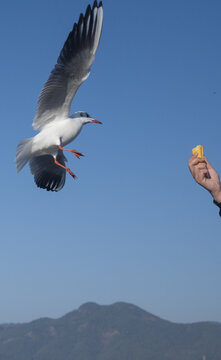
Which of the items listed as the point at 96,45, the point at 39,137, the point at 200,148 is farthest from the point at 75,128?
the point at 200,148

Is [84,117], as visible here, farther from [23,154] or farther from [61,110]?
[23,154]

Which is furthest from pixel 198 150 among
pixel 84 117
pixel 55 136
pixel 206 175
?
pixel 84 117

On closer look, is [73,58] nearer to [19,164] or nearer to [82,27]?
[82,27]

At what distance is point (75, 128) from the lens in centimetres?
897

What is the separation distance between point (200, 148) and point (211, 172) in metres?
0.21

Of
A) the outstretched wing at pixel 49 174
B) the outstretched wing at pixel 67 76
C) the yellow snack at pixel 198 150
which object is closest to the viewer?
the yellow snack at pixel 198 150

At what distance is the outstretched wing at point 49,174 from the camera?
10.1m

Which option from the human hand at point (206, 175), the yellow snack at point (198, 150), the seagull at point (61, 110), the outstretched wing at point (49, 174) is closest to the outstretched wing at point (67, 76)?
the seagull at point (61, 110)

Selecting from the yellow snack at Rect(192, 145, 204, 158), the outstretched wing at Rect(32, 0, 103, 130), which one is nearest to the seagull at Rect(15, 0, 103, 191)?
the outstretched wing at Rect(32, 0, 103, 130)

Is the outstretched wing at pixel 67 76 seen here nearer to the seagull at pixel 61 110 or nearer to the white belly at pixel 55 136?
the seagull at pixel 61 110

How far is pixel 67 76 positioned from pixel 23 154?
1.89m

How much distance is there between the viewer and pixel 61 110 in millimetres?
10477

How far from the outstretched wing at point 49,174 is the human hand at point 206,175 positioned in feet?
20.4

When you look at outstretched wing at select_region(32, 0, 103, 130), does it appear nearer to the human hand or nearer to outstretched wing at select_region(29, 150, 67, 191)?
outstretched wing at select_region(29, 150, 67, 191)
